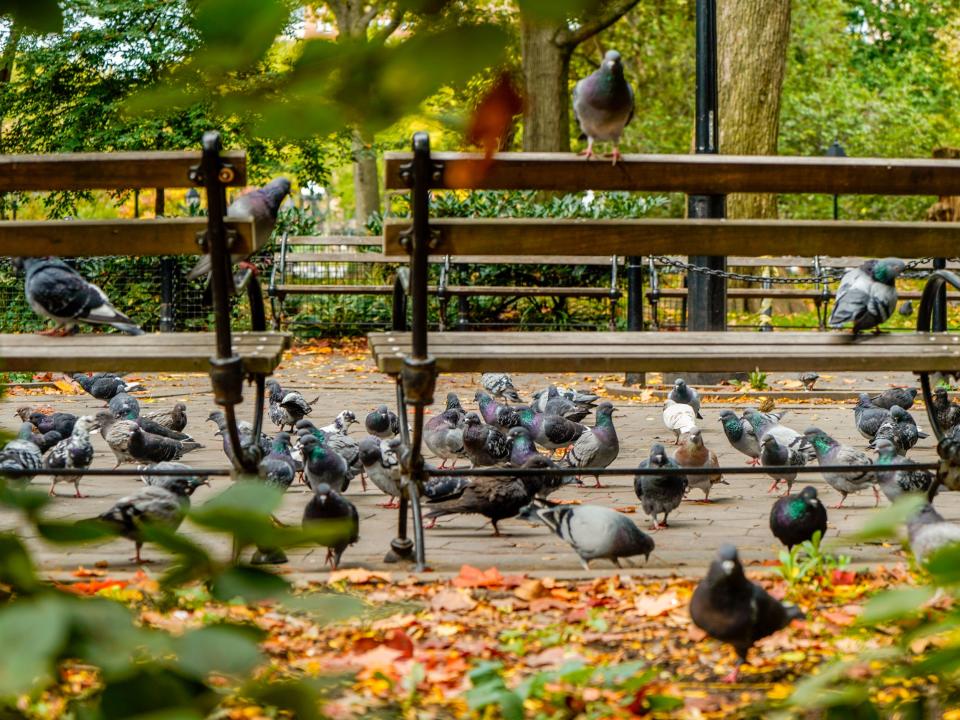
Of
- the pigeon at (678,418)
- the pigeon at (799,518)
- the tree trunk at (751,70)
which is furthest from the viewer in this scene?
the tree trunk at (751,70)

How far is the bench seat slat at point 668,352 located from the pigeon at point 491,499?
68cm

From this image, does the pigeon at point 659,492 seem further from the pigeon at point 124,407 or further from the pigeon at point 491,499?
the pigeon at point 124,407

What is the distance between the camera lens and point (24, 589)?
99cm

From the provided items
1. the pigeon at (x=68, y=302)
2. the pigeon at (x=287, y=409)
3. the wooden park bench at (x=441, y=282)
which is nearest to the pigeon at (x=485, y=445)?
the pigeon at (x=287, y=409)

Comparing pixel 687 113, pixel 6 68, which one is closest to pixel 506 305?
pixel 6 68

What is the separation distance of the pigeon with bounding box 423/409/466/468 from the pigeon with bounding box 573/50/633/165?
7.25 ft

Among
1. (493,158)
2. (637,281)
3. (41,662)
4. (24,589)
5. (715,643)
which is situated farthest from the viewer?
(637,281)

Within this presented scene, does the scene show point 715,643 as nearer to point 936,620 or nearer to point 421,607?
point 421,607

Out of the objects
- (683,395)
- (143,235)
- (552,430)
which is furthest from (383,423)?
(143,235)

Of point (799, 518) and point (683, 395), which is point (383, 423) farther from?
point (799, 518)

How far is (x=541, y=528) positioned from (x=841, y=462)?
66.2 inches

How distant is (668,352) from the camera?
14.0 feet

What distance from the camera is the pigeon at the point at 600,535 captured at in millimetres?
4426

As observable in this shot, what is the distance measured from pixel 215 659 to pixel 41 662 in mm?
125
